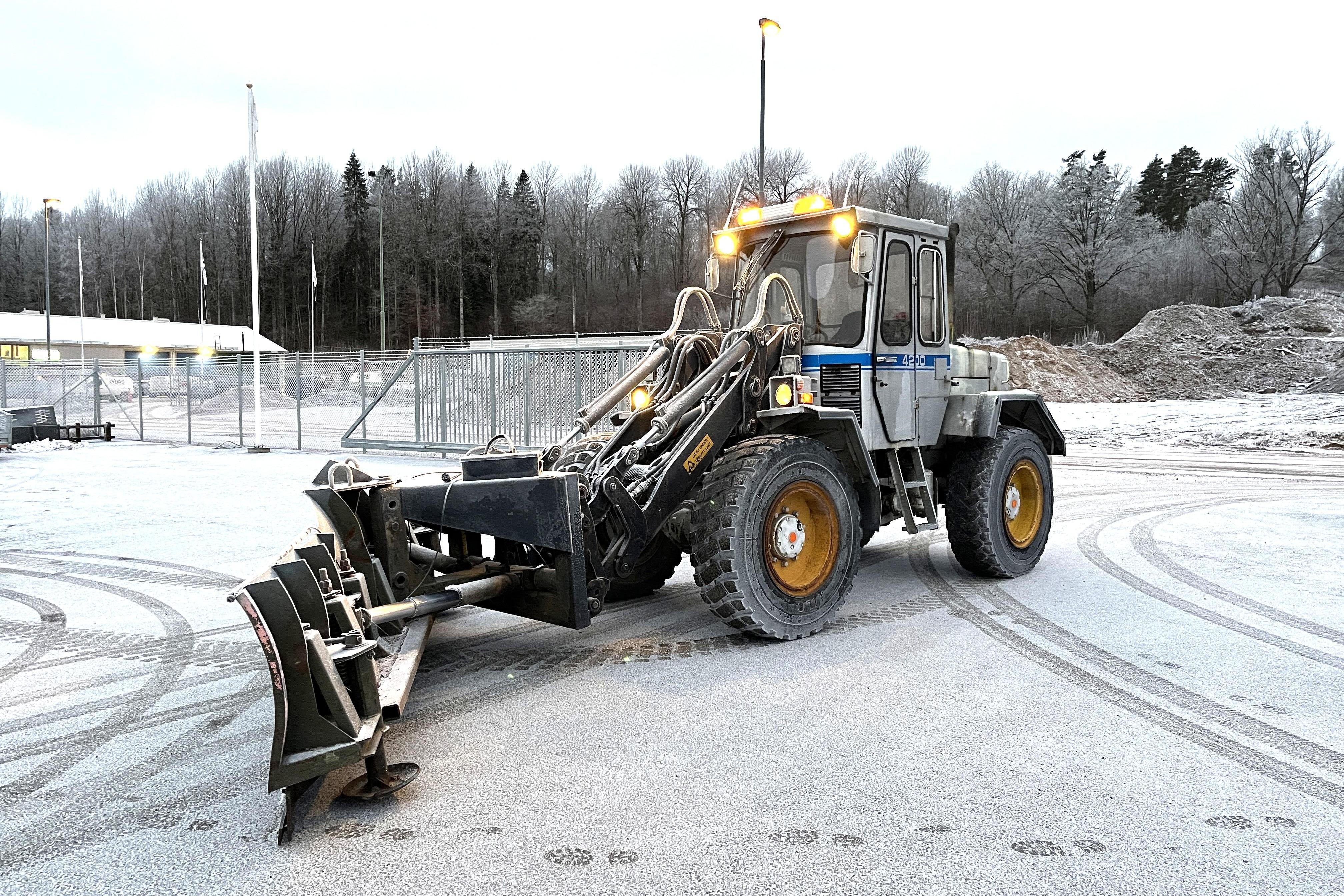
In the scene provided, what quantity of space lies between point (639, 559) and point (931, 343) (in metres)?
2.99

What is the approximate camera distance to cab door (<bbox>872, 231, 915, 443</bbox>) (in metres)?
6.21

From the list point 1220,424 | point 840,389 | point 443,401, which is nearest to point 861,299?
point 840,389

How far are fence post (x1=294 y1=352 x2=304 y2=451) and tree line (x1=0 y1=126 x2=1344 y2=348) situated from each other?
87.2 feet

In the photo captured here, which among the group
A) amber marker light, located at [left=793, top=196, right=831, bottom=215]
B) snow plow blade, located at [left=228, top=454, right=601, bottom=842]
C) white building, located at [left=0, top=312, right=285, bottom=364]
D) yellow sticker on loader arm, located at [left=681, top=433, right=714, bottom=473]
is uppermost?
white building, located at [left=0, top=312, right=285, bottom=364]

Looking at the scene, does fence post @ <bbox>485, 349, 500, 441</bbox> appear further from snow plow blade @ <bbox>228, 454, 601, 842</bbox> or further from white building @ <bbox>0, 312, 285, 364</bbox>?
white building @ <bbox>0, 312, 285, 364</bbox>

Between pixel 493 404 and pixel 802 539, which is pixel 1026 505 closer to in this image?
pixel 802 539

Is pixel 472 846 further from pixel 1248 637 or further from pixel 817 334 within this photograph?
pixel 1248 637

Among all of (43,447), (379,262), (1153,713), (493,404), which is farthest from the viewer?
(379,262)

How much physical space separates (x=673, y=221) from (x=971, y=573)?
56.0 meters

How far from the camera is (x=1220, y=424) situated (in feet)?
70.8


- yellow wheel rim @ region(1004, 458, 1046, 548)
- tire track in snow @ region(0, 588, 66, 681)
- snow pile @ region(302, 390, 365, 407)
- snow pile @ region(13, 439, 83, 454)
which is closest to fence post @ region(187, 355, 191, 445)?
snow pile @ region(13, 439, 83, 454)

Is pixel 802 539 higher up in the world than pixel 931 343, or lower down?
lower down

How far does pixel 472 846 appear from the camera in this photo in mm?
3008

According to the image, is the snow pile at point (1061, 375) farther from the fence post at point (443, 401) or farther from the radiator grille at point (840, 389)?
the radiator grille at point (840, 389)
